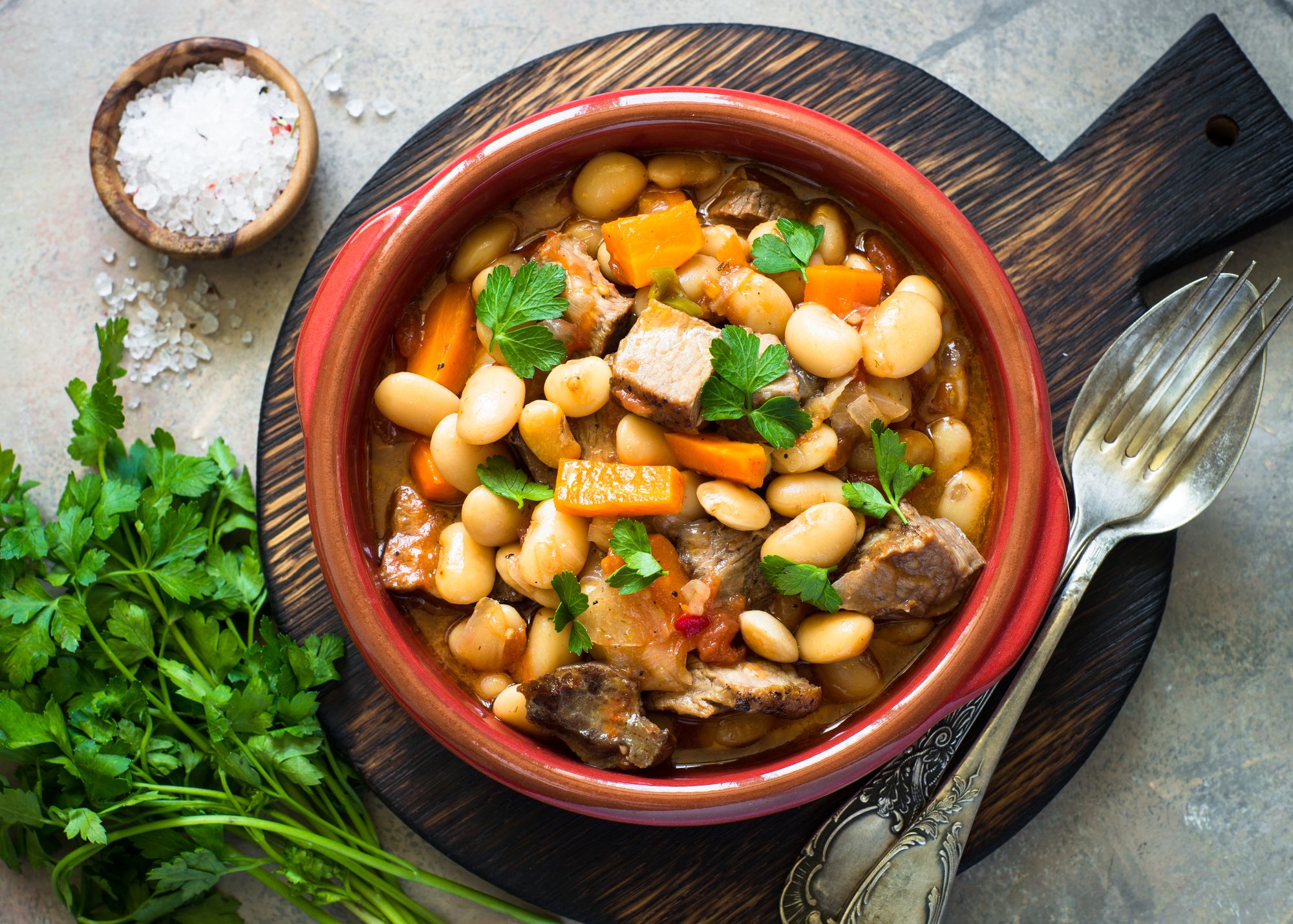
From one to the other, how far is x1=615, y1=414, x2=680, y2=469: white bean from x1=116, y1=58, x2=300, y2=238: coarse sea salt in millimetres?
1427

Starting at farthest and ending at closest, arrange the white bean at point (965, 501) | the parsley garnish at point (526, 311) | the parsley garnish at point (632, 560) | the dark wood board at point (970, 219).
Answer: the dark wood board at point (970, 219) < the white bean at point (965, 501) < the parsley garnish at point (526, 311) < the parsley garnish at point (632, 560)

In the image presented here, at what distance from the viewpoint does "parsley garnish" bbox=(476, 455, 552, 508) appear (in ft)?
7.38

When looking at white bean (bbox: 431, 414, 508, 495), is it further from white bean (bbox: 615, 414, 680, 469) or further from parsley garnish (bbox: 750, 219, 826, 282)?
parsley garnish (bbox: 750, 219, 826, 282)

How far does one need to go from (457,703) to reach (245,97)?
1.87 meters

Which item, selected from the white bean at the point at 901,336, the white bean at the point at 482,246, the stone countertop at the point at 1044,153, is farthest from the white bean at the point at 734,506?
the stone countertop at the point at 1044,153

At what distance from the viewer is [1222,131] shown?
8.89ft

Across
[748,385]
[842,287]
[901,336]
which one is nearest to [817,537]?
[748,385]

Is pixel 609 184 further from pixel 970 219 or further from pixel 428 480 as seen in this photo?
pixel 970 219

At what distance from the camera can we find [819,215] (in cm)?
236

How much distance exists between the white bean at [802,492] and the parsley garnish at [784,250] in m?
0.44

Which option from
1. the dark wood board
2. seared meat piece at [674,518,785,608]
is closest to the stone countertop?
the dark wood board

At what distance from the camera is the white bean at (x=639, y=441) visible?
221cm

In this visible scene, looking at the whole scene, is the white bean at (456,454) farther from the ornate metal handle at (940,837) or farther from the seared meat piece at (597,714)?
the ornate metal handle at (940,837)

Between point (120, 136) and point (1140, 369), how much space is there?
111 inches
